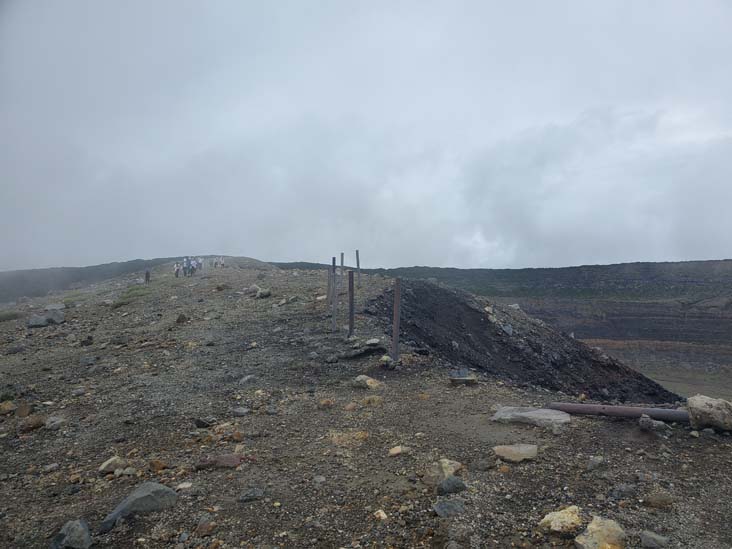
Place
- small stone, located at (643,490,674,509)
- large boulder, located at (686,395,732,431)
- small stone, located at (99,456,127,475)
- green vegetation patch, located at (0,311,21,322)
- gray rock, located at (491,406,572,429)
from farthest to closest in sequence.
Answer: green vegetation patch, located at (0,311,21,322) → gray rock, located at (491,406,572,429) → small stone, located at (99,456,127,475) → large boulder, located at (686,395,732,431) → small stone, located at (643,490,674,509)

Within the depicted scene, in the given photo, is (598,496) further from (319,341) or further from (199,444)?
(319,341)

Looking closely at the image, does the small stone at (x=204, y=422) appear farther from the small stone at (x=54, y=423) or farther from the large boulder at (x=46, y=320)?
the large boulder at (x=46, y=320)

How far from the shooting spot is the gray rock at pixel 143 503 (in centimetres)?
395

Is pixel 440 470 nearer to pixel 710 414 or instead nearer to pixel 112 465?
pixel 710 414

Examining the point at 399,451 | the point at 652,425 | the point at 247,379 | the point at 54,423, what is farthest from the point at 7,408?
the point at 652,425

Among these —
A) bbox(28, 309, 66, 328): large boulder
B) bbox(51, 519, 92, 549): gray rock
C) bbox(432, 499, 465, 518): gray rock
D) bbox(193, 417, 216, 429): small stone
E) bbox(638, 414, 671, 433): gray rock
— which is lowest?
bbox(51, 519, 92, 549): gray rock

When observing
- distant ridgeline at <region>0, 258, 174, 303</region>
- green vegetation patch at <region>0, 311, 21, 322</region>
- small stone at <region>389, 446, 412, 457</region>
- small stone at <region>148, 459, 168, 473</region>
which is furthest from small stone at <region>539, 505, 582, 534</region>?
distant ridgeline at <region>0, 258, 174, 303</region>

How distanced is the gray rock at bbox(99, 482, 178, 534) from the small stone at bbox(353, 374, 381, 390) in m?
3.41

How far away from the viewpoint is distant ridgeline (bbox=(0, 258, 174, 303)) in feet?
124

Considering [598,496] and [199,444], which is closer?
[598,496]

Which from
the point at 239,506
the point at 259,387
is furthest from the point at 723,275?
the point at 239,506

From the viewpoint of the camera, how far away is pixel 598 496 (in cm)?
377

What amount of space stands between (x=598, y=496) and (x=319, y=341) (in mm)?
6763

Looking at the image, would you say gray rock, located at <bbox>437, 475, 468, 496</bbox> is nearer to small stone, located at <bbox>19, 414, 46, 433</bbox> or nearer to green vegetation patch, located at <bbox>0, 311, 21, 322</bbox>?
small stone, located at <bbox>19, 414, 46, 433</bbox>
